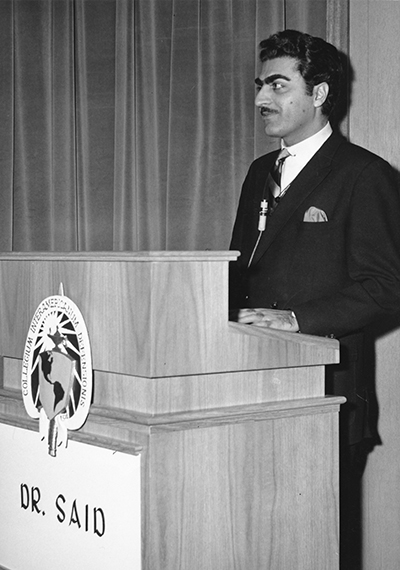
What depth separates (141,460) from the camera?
5.15 feet

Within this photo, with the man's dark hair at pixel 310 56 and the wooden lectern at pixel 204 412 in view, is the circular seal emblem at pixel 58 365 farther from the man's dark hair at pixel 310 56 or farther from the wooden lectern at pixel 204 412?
the man's dark hair at pixel 310 56

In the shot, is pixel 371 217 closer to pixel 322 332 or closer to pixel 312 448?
pixel 322 332

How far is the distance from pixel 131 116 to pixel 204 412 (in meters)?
2.38

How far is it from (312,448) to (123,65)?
2443mm

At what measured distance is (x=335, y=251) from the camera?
2.49 meters

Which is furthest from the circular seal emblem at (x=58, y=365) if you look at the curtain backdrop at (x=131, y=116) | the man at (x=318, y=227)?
the curtain backdrop at (x=131, y=116)

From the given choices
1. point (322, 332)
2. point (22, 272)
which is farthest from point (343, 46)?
point (22, 272)

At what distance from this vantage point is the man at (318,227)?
7.82 ft

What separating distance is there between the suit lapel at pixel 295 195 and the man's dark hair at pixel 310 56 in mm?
219

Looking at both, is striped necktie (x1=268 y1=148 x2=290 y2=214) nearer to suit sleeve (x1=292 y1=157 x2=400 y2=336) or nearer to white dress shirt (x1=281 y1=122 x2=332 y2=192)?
white dress shirt (x1=281 y1=122 x2=332 y2=192)

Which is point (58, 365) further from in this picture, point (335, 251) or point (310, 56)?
point (310, 56)

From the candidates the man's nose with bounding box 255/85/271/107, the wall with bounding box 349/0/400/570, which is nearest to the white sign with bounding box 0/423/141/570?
the man's nose with bounding box 255/85/271/107

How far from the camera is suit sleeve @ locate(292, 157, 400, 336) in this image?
231 centimetres

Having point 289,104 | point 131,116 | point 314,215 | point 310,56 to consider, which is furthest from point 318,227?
point 131,116
